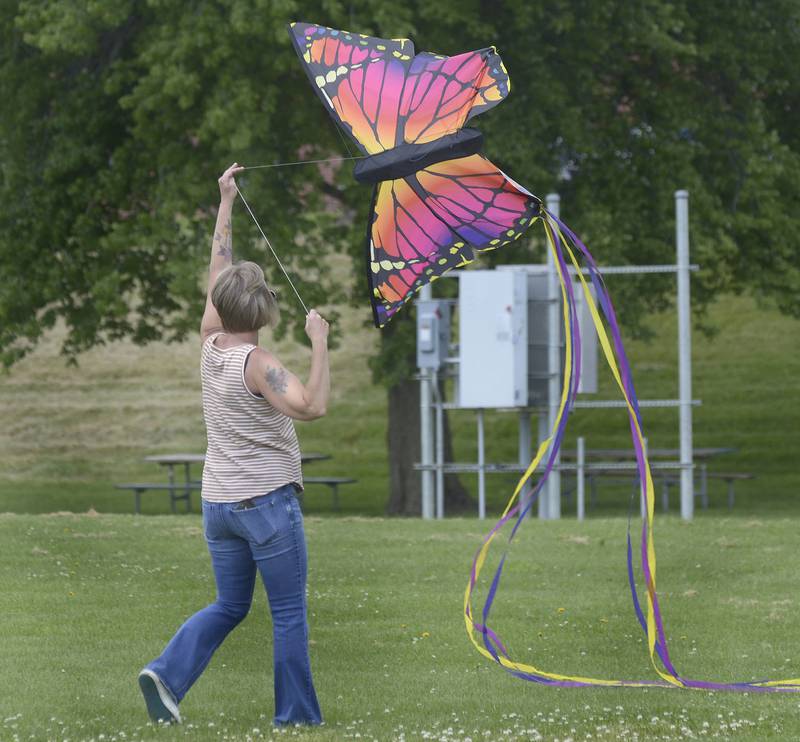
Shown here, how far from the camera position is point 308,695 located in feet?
20.3

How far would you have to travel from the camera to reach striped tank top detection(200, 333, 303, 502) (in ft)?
19.5

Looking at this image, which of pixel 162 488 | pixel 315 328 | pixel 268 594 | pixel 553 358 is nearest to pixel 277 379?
pixel 315 328

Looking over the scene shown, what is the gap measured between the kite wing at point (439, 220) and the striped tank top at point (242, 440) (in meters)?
1.13

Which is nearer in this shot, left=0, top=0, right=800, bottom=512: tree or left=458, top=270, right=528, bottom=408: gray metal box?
left=458, top=270, right=528, bottom=408: gray metal box

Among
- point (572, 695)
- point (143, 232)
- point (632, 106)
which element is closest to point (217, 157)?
point (143, 232)

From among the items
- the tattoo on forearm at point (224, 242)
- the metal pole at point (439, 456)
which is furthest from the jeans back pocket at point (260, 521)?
the metal pole at point (439, 456)

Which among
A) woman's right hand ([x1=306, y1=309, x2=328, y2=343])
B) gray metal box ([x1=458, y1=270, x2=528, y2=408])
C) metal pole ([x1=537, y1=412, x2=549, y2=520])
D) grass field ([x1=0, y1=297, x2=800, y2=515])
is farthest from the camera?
grass field ([x1=0, y1=297, x2=800, y2=515])

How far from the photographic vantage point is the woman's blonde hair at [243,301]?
19.7 ft

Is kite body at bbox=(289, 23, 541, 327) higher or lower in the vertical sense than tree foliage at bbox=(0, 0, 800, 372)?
lower

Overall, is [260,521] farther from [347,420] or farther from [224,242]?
[347,420]

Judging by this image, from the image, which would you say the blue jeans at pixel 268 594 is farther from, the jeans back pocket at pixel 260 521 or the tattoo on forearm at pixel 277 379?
the tattoo on forearm at pixel 277 379

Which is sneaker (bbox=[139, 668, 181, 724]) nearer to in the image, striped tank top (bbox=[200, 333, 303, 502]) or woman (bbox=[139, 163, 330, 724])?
woman (bbox=[139, 163, 330, 724])

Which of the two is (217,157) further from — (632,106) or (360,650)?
(360,650)

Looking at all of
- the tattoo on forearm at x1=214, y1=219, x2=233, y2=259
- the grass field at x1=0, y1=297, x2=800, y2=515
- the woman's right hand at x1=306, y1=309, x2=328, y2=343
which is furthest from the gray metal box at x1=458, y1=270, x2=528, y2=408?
the woman's right hand at x1=306, y1=309, x2=328, y2=343
